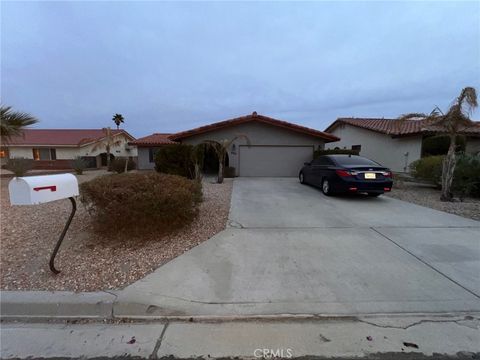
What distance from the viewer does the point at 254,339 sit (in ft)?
8.21

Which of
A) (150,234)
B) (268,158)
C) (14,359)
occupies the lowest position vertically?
(14,359)

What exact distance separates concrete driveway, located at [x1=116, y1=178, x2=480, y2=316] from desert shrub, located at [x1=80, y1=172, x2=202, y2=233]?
828 mm

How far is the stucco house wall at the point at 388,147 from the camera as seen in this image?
15898 millimetres

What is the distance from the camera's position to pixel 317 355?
2314 millimetres

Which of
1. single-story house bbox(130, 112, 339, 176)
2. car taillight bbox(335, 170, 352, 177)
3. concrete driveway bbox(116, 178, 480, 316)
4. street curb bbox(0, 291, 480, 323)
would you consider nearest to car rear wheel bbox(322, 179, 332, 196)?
car taillight bbox(335, 170, 352, 177)

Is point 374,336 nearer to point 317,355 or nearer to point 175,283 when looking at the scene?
point 317,355

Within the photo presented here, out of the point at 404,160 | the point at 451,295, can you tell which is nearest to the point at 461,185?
the point at 404,160

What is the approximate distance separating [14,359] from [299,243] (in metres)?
3.90

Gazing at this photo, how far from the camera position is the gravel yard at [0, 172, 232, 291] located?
3.47 metres

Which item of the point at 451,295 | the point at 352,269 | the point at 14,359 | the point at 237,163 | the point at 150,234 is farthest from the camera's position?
the point at 237,163

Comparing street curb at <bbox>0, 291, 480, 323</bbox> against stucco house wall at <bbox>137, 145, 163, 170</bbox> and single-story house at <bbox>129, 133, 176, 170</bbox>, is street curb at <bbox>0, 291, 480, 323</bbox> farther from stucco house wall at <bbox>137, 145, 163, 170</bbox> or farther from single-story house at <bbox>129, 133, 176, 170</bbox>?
stucco house wall at <bbox>137, 145, 163, 170</bbox>

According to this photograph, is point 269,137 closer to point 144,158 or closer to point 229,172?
point 229,172

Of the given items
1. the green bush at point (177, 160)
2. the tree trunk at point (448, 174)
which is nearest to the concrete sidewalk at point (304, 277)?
the tree trunk at point (448, 174)

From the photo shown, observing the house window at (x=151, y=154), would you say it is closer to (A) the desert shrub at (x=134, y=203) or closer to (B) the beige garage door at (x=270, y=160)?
(B) the beige garage door at (x=270, y=160)
